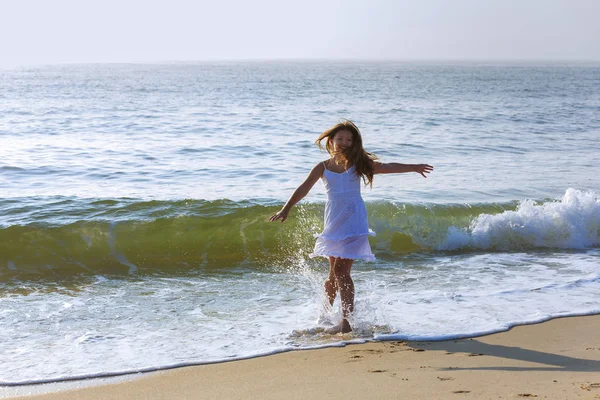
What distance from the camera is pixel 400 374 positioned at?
166 inches

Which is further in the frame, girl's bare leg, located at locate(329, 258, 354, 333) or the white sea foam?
the white sea foam

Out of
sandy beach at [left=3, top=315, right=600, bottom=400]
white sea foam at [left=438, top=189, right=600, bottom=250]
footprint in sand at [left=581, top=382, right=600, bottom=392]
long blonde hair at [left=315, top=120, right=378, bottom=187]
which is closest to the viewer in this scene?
footprint in sand at [left=581, top=382, right=600, bottom=392]

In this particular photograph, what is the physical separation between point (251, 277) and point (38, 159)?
7830mm

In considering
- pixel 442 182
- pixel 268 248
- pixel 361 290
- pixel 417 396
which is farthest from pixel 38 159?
pixel 417 396

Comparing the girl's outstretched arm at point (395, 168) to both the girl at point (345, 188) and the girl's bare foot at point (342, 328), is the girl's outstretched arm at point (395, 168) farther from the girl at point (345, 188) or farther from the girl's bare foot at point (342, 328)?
the girl's bare foot at point (342, 328)

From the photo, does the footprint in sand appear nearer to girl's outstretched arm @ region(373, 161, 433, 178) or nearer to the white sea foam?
girl's outstretched arm @ region(373, 161, 433, 178)

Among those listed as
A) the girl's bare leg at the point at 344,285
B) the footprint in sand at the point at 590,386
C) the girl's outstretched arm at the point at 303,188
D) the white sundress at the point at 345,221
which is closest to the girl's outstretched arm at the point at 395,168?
the white sundress at the point at 345,221

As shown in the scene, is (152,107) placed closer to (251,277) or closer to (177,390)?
(251,277)

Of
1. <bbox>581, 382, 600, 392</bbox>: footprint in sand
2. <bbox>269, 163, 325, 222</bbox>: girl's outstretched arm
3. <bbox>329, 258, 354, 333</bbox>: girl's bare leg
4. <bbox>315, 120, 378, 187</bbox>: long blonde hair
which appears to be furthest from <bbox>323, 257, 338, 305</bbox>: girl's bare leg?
<bbox>581, 382, 600, 392</bbox>: footprint in sand

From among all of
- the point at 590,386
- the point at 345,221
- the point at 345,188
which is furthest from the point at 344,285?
the point at 590,386

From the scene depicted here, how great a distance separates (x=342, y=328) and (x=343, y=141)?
1.41 metres

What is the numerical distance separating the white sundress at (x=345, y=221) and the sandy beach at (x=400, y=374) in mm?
706

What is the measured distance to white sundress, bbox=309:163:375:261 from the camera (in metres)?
5.10

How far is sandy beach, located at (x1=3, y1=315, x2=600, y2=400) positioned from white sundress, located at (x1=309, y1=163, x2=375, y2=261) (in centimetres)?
71
